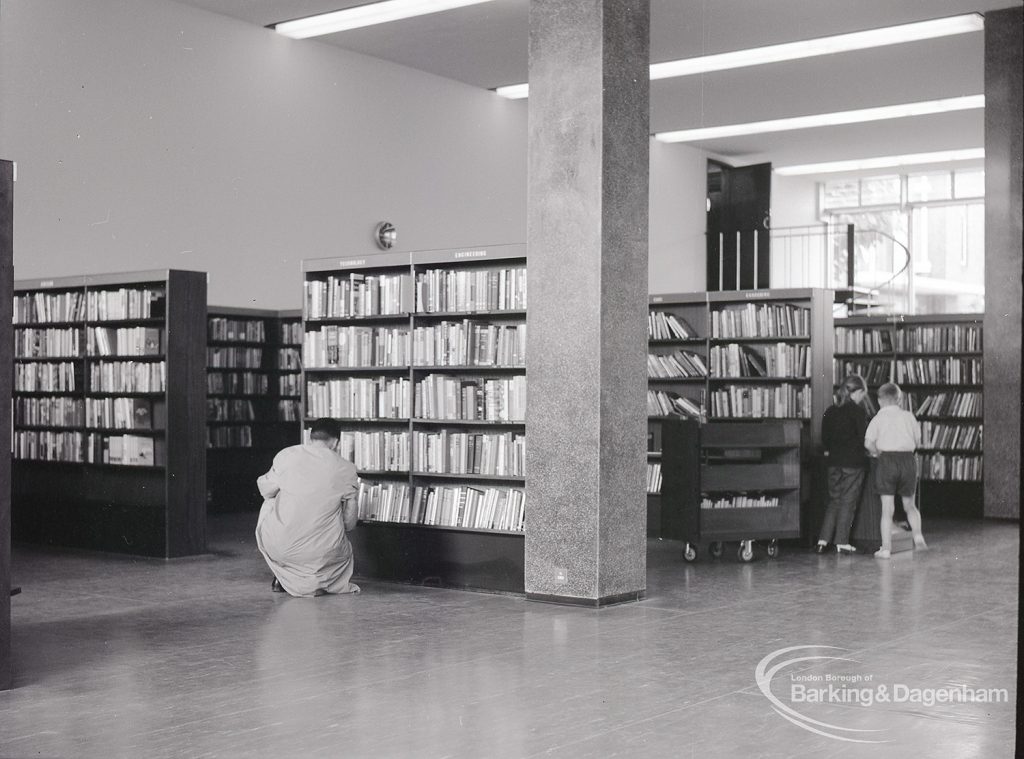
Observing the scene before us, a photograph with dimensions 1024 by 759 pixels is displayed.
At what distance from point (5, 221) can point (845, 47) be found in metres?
11.2

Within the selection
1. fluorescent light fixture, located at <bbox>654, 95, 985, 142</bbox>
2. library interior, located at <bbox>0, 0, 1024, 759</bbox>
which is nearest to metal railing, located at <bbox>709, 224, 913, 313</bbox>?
fluorescent light fixture, located at <bbox>654, 95, 985, 142</bbox>

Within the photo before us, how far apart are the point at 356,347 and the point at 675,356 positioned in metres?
4.16

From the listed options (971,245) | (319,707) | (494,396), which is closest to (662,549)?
(494,396)

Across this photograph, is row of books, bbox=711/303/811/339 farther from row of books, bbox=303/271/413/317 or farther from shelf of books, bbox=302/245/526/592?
row of books, bbox=303/271/413/317

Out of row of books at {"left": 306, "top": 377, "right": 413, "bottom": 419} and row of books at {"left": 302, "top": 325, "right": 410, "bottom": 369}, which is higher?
row of books at {"left": 302, "top": 325, "right": 410, "bottom": 369}

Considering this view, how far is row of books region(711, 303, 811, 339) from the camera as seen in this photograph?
11898mm

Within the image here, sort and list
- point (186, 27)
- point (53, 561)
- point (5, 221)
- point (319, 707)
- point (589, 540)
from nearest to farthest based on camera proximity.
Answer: point (319, 707) → point (5, 221) → point (589, 540) → point (53, 561) → point (186, 27)

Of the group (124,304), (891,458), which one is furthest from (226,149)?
(891,458)

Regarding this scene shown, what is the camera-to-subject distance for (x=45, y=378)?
11.5 m

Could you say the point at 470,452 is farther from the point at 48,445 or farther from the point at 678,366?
the point at 48,445

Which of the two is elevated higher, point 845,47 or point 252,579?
point 845,47

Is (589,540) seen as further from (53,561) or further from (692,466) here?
(53,561)

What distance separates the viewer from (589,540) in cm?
771

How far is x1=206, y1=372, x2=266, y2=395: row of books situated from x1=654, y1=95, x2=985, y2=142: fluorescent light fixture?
319 inches
